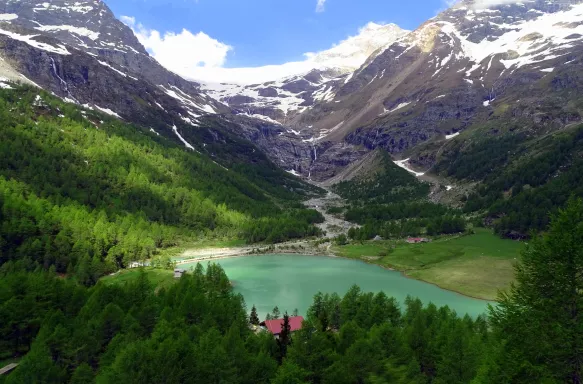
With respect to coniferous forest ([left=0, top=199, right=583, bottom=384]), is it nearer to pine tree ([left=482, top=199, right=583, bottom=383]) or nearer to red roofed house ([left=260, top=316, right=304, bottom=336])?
pine tree ([left=482, top=199, right=583, bottom=383])

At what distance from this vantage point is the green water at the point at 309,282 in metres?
75.0

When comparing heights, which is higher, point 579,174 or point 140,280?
point 579,174

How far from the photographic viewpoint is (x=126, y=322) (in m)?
39.8

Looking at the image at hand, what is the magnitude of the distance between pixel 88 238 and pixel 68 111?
97.7 m

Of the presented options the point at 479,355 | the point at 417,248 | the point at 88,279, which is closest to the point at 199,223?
the point at 88,279

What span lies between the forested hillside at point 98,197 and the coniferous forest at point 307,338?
38.9m

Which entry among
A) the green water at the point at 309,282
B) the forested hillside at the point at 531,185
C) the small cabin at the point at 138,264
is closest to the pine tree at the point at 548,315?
the green water at the point at 309,282

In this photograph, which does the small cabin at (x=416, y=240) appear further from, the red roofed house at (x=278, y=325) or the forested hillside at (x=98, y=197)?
the red roofed house at (x=278, y=325)

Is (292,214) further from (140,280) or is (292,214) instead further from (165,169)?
(140,280)

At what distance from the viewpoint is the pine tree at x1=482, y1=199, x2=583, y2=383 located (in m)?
15.8

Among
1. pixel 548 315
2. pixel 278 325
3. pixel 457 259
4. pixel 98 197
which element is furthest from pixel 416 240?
pixel 548 315

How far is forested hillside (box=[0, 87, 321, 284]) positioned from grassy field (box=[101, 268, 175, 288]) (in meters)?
3.62

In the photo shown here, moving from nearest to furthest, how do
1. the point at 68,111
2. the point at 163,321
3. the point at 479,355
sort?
1. the point at 479,355
2. the point at 163,321
3. the point at 68,111

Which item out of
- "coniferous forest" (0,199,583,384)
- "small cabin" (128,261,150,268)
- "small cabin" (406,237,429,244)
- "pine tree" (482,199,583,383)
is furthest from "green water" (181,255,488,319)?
"pine tree" (482,199,583,383)
